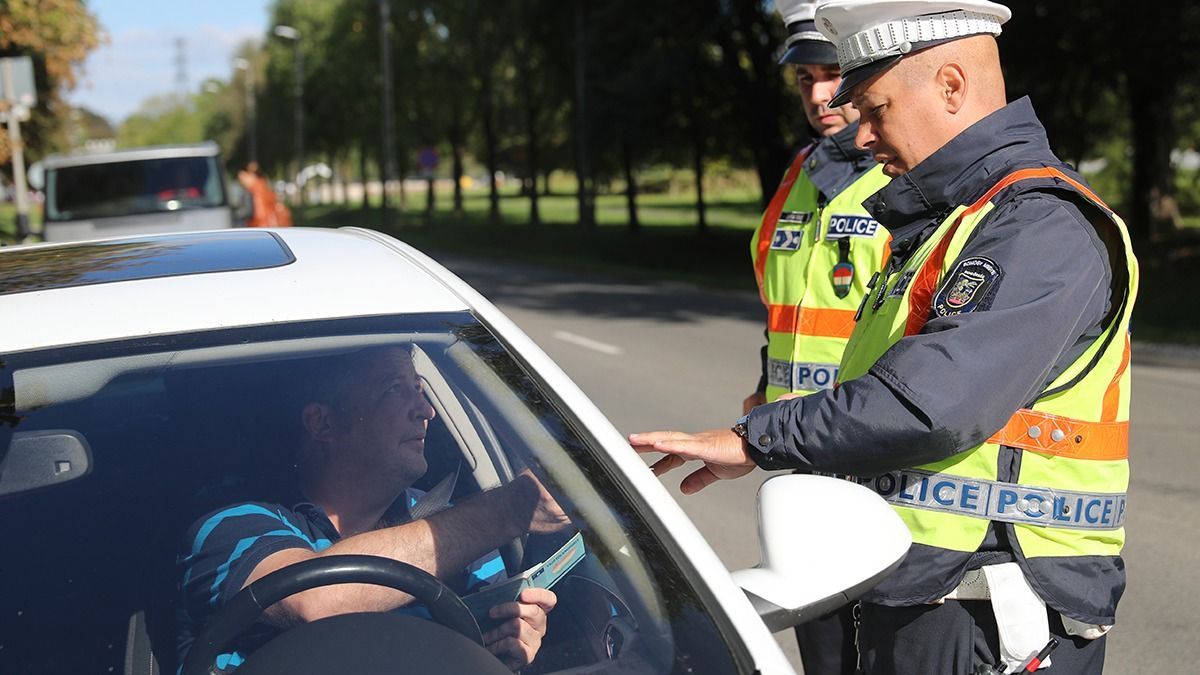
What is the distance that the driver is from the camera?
1.78m

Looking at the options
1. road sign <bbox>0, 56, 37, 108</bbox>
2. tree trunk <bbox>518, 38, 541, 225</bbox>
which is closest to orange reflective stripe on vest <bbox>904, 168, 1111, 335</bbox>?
road sign <bbox>0, 56, 37, 108</bbox>

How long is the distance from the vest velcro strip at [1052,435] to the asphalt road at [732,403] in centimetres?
240

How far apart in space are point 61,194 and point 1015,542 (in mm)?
12426

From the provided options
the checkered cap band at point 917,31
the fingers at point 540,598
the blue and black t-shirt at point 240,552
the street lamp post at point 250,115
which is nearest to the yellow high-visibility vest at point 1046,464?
the checkered cap band at point 917,31

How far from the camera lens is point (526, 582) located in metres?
1.94

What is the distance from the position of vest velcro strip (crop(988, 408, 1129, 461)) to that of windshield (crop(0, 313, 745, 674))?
0.58 meters

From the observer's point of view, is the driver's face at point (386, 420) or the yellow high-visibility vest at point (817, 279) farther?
the yellow high-visibility vest at point (817, 279)

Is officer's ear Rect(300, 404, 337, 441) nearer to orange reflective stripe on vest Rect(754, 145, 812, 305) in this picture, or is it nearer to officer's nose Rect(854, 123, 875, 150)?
officer's nose Rect(854, 123, 875, 150)

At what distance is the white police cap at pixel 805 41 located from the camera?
3254mm

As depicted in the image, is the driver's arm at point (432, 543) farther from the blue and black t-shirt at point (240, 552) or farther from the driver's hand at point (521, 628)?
the driver's hand at point (521, 628)

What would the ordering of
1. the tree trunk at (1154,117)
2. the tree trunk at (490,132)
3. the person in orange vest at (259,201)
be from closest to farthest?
the person in orange vest at (259,201)
the tree trunk at (1154,117)
the tree trunk at (490,132)

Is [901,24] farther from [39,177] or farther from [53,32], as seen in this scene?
[53,32]

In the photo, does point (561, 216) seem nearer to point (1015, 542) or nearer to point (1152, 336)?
point (1152, 336)

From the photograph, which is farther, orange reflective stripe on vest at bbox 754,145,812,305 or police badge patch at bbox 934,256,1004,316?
orange reflective stripe on vest at bbox 754,145,812,305
